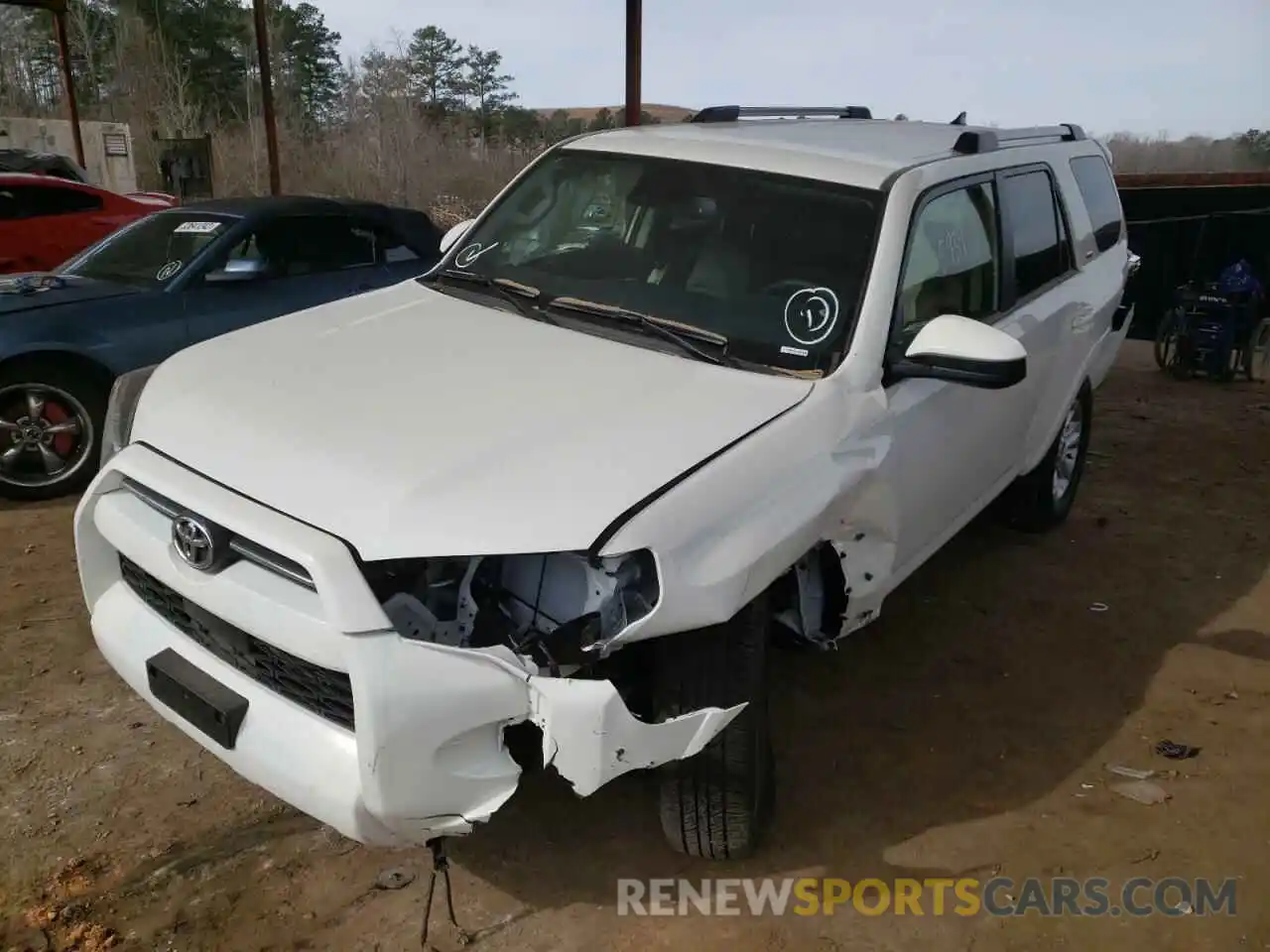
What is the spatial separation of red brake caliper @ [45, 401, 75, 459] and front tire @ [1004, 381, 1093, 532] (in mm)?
4800

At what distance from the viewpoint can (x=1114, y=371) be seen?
9.17 m

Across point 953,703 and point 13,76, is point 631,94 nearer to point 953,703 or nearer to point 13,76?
point 953,703

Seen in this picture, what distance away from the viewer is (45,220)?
910 centimetres

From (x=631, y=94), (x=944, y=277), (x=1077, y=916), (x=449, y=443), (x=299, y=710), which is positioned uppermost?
(x=631, y=94)

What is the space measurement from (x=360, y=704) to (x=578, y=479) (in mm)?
657

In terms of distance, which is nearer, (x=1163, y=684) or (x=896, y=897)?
(x=896, y=897)

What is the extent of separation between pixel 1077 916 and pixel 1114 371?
7504mm

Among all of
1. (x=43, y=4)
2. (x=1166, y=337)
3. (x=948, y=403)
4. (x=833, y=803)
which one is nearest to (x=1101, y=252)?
(x=948, y=403)

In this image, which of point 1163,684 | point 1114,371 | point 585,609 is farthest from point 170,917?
point 1114,371

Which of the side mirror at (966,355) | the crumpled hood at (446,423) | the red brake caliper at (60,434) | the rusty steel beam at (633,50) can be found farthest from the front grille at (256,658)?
the rusty steel beam at (633,50)

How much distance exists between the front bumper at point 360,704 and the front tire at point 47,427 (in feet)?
10.7

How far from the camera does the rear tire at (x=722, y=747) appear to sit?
239 centimetres

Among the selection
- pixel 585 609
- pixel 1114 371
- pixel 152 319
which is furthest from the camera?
pixel 1114 371

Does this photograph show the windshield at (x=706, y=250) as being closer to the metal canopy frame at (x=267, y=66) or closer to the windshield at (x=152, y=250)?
the windshield at (x=152, y=250)
